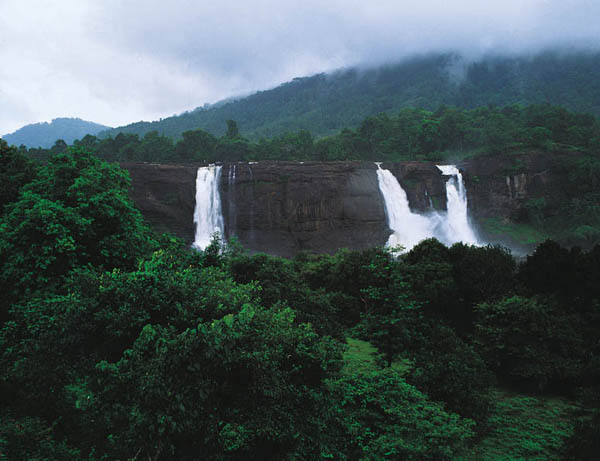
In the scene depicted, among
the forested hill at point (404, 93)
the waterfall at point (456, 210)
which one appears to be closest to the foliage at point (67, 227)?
the waterfall at point (456, 210)

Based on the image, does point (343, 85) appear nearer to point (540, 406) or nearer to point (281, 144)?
point (281, 144)

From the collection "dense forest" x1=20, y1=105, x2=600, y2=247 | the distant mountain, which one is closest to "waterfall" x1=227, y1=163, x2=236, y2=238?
"dense forest" x1=20, y1=105, x2=600, y2=247

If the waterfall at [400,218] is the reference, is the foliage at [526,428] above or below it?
below

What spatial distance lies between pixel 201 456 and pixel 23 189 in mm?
10761

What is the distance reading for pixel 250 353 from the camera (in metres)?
5.19

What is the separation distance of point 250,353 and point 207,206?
34.7 metres

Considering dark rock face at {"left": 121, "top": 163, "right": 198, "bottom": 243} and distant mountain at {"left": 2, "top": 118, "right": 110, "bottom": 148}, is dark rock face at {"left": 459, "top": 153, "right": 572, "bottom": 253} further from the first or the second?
distant mountain at {"left": 2, "top": 118, "right": 110, "bottom": 148}

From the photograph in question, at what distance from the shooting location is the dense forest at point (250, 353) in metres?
5.05

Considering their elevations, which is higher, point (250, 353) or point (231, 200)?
point (231, 200)

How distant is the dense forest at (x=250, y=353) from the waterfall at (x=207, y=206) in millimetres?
23243

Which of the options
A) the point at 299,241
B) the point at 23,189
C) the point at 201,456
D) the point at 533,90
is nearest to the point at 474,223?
the point at 299,241

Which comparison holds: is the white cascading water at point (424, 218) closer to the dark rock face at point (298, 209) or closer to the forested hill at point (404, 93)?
the dark rock face at point (298, 209)

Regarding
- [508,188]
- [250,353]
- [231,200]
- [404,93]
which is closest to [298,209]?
[231,200]

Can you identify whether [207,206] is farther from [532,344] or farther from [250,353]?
[250,353]
